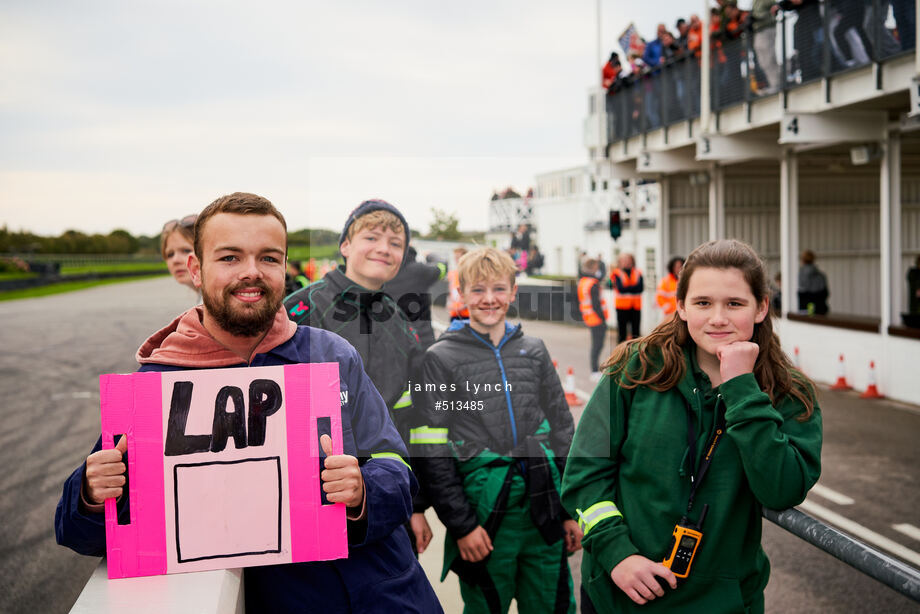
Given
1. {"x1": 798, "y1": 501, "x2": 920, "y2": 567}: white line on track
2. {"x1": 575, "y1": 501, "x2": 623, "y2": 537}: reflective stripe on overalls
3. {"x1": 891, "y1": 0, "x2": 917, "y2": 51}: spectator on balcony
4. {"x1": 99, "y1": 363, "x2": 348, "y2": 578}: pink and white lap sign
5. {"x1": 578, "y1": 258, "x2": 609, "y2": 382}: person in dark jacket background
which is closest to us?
{"x1": 99, "y1": 363, "x2": 348, "y2": 578}: pink and white lap sign

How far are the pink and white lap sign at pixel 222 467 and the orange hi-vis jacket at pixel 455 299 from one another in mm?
1471

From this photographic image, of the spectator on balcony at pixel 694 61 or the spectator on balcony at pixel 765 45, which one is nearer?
the spectator on balcony at pixel 765 45

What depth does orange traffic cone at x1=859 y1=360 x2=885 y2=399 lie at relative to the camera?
36.3 ft

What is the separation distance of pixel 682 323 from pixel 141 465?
1.52 metres

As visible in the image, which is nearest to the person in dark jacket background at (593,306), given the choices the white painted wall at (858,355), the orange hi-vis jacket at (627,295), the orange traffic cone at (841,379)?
the orange hi-vis jacket at (627,295)

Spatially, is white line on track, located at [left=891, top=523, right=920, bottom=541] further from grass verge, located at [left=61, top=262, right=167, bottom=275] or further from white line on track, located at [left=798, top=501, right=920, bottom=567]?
grass verge, located at [left=61, top=262, right=167, bottom=275]

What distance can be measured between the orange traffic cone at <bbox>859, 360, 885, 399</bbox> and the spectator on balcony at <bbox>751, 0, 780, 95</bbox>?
465cm

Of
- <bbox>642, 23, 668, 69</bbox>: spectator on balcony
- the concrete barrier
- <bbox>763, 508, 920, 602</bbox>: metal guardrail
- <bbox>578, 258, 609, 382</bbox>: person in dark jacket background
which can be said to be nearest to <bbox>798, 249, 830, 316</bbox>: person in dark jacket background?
<bbox>578, 258, 609, 382</bbox>: person in dark jacket background

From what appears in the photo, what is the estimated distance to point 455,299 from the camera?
4066mm

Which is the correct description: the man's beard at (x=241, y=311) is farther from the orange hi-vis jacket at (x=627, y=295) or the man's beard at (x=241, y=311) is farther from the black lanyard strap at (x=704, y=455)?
the orange hi-vis jacket at (x=627, y=295)

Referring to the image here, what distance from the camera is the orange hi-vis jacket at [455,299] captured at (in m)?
3.41

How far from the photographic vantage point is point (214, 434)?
1.84 meters

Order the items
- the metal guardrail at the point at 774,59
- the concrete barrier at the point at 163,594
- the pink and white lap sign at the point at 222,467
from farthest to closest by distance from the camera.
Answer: the metal guardrail at the point at 774,59
the pink and white lap sign at the point at 222,467
the concrete barrier at the point at 163,594

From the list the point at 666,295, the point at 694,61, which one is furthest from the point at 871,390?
the point at 694,61
